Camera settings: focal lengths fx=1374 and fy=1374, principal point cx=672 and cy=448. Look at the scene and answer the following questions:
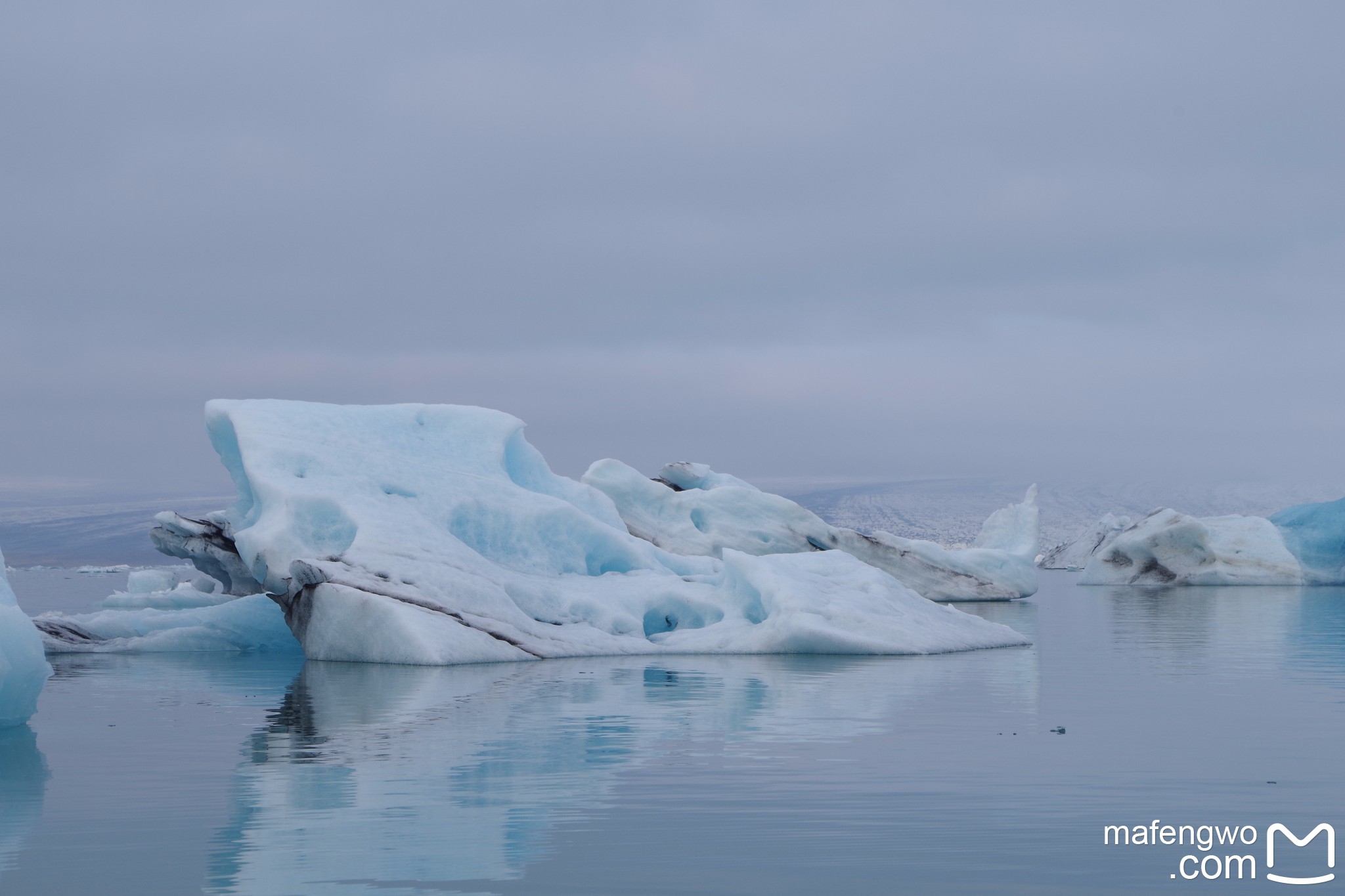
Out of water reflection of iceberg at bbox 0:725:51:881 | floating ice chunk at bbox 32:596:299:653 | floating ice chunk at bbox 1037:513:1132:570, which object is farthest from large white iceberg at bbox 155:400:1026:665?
floating ice chunk at bbox 1037:513:1132:570

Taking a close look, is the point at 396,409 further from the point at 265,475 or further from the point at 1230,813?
the point at 1230,813

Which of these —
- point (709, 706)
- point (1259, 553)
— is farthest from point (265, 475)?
point (1259, 553)

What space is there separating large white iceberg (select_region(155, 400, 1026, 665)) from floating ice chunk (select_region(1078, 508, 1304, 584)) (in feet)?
85.8

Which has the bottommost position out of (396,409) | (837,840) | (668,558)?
(837,840)

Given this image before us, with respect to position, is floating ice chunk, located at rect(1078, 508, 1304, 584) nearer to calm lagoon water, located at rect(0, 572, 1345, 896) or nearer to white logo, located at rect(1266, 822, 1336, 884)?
calm lagoon water, located at rect(0, 572, 1345, 896)

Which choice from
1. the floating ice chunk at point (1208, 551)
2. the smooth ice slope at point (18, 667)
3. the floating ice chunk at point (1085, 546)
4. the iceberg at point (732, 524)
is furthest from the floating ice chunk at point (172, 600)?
the floating ice chunk at point (1085, 546)

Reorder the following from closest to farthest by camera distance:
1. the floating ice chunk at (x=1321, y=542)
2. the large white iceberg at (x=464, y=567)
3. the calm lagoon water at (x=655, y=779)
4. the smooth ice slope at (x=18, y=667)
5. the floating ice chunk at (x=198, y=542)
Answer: the calm lagoon water at (x=655, y=779) < the smooth ice slope at (x=18, y=667) < the large white iceberg at (x=464, y=567) < the floating ice chunk at (x=198, y=542) < the floating ice chunk at (x=1321, y=542)

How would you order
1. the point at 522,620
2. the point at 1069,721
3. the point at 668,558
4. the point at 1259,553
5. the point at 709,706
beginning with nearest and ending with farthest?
1. the point at 1069,721
2. the point at 709,706
3. the point at 522,620
4. the point at 668,558
5. the point at 1259,553

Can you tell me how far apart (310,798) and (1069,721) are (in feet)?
18.7

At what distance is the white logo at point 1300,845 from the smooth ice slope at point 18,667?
26.3 feet

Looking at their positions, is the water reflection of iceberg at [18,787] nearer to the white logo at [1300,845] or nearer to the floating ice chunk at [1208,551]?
the white logo at [1300,845]

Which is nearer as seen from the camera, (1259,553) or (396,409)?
(396,409)

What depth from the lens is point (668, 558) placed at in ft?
69.4

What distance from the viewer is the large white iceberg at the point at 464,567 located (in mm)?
15156
